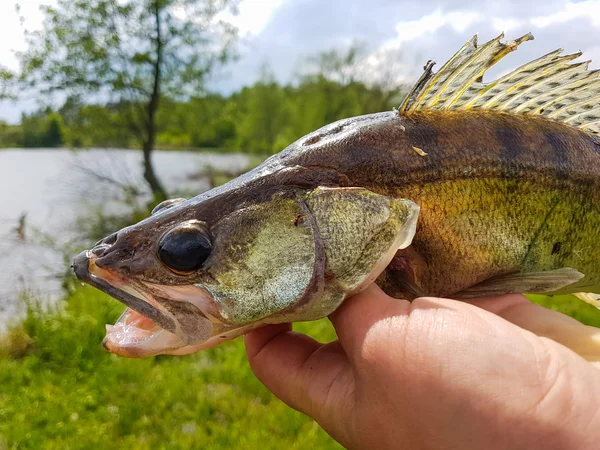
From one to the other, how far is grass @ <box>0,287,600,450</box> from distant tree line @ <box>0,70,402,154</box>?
11.5 meters

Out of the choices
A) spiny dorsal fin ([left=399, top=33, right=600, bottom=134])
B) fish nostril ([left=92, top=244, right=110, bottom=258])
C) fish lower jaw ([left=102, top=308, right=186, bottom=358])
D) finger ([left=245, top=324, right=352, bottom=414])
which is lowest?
finger ([left=245, top=324, right=352, bottom=414])

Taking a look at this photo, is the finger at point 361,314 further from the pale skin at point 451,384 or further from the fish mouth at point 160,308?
the fish mouth at point 160,308

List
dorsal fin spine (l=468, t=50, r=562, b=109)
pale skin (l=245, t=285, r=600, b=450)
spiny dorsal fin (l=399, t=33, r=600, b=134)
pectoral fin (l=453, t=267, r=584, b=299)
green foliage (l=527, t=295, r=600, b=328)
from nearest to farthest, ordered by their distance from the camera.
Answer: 1. pale skin (l=245, t=285, r=600, b=450)
2. pectoral fin (l=453, t=267, r=584, b=299)
3. spiny dorsal fin (l=399, t=33, r=600, b=134)
4. dorsal fin spine (l=468, t=50, r=562, b=109)
5. green foliage (l=527, t=295, r=600, b=328)

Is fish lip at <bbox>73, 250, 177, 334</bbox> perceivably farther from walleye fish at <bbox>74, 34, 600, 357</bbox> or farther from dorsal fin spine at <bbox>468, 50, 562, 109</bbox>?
dorsal fin spine at <bbox>468, 50, 562, 109</bbox>

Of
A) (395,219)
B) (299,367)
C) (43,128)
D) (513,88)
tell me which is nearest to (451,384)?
(395,219)

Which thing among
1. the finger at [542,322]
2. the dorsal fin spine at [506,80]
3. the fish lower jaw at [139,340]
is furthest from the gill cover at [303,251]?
the dorsal fin spine at [506,80]

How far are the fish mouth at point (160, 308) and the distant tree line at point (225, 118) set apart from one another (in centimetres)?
1595

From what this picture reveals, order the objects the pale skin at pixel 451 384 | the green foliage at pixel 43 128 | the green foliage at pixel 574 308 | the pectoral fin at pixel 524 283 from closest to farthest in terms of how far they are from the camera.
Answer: the pale skin at pixel 451 384, the pectoral fin at pixel 524 283, the green foliage at pixel 574 308, the green foliage at pixel 43 128

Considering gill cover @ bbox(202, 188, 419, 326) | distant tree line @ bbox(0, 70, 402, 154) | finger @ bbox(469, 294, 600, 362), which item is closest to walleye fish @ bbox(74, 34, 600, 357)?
gill cover @ bbox(202, 188, 419, 326)

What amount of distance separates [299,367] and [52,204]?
16031 mm

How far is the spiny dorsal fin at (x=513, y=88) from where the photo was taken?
2.53 meters

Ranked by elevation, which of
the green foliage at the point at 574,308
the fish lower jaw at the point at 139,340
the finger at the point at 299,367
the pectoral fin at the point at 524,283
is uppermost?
the pectoral fin at the point at 524,283

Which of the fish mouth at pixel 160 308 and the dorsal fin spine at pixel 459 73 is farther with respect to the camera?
the dorsal fin spine at pixel 459 73

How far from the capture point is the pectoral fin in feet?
7.94
